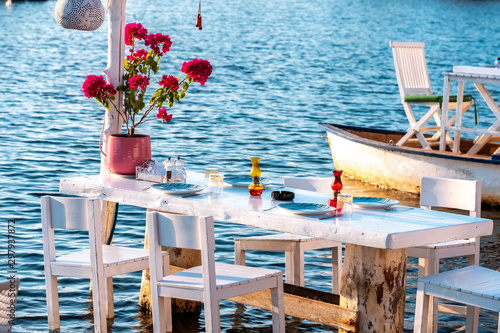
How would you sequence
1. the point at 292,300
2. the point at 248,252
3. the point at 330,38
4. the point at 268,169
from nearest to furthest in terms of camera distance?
the point at 292,300, the point at 248,252, the point at 268,169, the point at 330,38

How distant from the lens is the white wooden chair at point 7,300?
355cm

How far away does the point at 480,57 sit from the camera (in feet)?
89.9

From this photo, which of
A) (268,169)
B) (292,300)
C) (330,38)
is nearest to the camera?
(292,300)

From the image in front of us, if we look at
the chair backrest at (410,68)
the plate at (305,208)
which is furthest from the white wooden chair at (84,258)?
the chair backrest at (410,68)

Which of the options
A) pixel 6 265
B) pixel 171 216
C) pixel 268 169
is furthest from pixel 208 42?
pixel 171 216

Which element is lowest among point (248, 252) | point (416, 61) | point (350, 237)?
point (248, 252)

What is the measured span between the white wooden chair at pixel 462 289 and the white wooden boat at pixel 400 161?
A: 3626mm

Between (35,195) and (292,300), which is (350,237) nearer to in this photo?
(292,300)

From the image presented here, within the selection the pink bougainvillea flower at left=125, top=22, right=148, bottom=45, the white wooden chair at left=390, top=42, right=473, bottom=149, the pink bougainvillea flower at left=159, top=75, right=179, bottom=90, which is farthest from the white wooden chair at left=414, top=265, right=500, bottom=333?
the white wooden chair at left=390, top=42, right=473, bottom=149

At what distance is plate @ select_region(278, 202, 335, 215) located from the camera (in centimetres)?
397

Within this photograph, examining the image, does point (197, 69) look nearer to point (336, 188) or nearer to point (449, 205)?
point (336, 188)

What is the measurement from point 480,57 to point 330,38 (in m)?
5.25

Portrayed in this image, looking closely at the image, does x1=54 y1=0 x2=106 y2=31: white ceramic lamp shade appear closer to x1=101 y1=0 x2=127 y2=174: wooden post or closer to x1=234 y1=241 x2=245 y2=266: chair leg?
x1=101 y1=0 x2=127 y2=174: wooden post

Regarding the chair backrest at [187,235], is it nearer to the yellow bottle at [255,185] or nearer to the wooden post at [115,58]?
the yellow bottle at [255,185]
